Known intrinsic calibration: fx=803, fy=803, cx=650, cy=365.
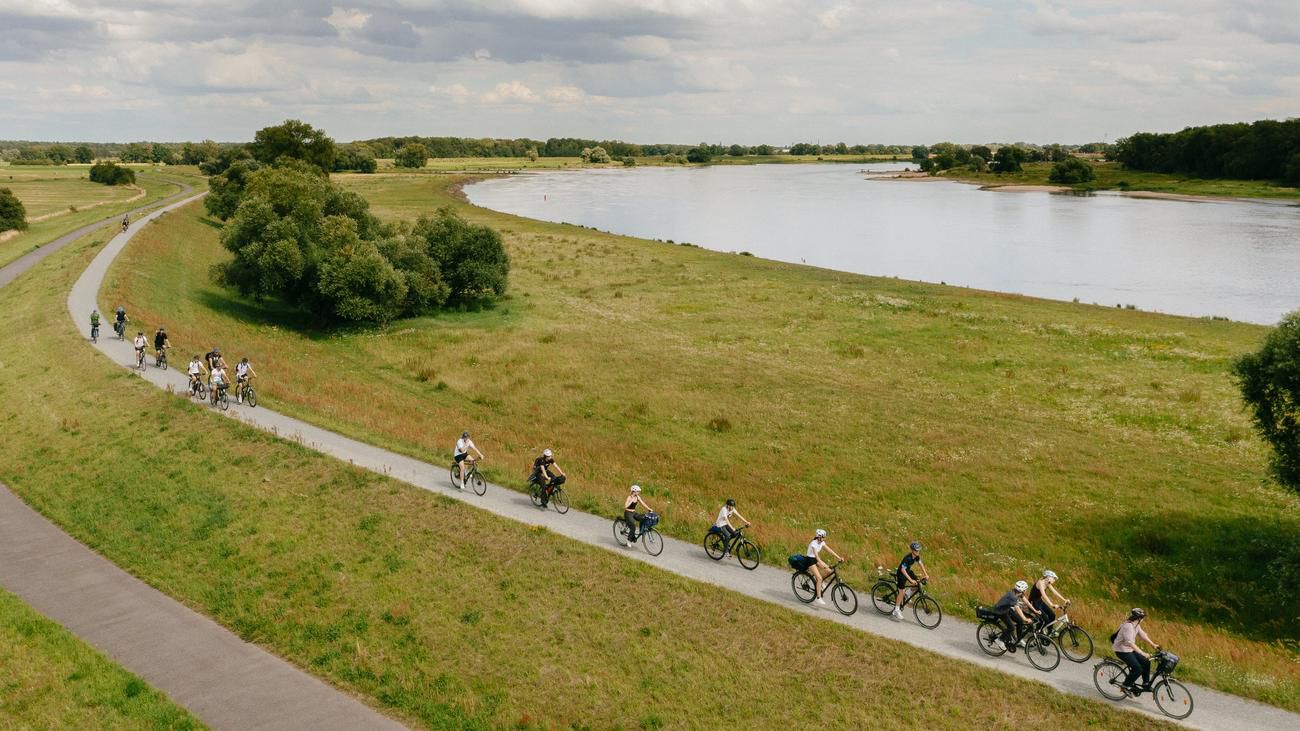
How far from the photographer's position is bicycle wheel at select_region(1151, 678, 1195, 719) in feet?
55.1

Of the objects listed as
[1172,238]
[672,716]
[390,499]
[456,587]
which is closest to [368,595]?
[456,587]

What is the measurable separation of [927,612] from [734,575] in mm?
5250

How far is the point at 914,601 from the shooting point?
2105cm

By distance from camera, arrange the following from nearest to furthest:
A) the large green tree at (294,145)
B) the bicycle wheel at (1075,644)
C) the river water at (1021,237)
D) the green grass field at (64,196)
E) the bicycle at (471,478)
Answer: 1. the bicycle wheel at (1075,644)
2. the bicycle at (471,478)
3. the river water at (1021,237)
4. the green grass field at (64,196)
5. the large green tree at (294,145)

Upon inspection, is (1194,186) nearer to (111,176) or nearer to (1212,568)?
(1212,568)

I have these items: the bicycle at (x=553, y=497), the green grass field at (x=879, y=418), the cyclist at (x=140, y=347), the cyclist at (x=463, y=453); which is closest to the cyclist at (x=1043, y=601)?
the green grass field at (x=879, y=418)

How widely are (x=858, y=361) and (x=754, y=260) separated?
4296cm

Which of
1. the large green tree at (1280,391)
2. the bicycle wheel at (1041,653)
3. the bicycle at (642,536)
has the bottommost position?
the bicycle wheel at (1041,653)

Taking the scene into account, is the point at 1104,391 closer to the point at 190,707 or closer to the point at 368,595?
the point at 368,595

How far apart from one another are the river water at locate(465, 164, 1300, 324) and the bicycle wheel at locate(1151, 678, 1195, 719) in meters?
62.5

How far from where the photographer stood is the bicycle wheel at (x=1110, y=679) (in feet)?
57.8

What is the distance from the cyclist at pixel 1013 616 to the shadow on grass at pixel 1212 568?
16.5ft

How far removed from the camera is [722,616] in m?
20.8

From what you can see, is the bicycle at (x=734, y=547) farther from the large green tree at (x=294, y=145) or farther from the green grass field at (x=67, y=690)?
the large green tree at (x=294, y=145)
